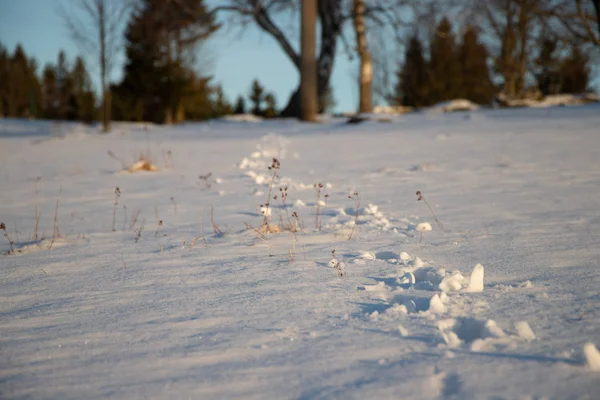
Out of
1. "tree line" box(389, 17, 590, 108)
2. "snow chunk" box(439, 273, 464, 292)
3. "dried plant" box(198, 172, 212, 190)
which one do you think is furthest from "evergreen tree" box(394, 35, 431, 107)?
"snow chunk" box(439, 273, 464, 292)

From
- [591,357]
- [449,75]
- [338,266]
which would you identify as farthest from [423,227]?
[449,75]

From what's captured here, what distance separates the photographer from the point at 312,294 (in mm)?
1602

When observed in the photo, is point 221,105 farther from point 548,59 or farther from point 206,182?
point 206,182

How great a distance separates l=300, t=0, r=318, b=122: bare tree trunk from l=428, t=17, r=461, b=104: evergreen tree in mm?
16463

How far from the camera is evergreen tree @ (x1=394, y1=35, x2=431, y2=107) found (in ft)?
89.4

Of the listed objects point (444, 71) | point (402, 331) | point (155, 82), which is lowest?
point (402, 331)

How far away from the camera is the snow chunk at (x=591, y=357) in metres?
1.06

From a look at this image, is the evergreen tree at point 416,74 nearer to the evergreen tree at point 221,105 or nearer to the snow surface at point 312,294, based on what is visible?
the evergreen tree at point 221,105

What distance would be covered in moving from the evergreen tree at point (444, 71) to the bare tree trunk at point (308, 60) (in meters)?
16.5

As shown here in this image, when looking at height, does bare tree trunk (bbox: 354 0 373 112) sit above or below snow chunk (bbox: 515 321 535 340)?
above

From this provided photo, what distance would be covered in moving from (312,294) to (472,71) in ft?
97.9

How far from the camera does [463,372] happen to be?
1079 millimetres

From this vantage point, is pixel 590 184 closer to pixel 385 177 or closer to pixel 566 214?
pixel 566 214

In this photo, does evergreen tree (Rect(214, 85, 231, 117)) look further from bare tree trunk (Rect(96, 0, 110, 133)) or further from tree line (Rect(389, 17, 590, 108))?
bare tree trunk (Rect(96, 0, 110, 133))
